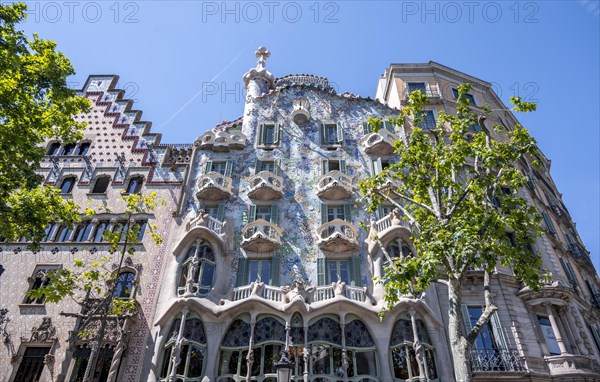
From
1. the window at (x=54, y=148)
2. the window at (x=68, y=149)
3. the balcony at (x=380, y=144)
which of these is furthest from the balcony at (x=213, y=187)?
the window at (x=54, y=148)

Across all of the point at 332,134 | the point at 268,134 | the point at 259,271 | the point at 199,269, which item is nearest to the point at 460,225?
the point at 259,271

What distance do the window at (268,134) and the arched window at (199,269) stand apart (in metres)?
8.56

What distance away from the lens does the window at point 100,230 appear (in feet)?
72.6

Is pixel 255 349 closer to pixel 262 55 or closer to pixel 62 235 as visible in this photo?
pixel 62 235

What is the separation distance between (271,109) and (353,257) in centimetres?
1261

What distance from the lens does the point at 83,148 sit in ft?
87.7

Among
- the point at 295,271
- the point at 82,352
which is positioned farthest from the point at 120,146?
the point at 295,271

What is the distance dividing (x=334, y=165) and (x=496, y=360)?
13.4m

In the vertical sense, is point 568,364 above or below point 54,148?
below

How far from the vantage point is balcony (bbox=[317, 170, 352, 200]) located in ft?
73.8

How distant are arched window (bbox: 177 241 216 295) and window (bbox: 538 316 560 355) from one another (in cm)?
1591

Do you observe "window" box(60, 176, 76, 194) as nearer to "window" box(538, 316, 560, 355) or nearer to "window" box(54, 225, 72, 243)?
"window" box(54, 225, 72, 243)

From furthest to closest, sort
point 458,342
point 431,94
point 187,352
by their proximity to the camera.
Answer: point 431,94, point 187,352, point 458,342

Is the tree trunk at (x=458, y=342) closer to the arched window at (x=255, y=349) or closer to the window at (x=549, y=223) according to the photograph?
the arched window at (x=255, y=349)
